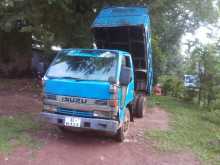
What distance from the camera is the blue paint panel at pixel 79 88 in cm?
781

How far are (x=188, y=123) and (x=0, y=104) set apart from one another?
5989 mm

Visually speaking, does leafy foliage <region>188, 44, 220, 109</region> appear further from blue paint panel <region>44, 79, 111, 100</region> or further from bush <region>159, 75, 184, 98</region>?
blue paint panel <region>44, 79, 111, 100</region>

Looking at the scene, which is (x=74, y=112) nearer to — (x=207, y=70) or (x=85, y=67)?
(x=85, y=67)

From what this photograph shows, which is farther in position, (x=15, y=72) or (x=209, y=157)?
(x=15, y=72)

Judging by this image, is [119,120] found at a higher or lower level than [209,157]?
higher

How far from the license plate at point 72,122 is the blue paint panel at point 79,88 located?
0.51m

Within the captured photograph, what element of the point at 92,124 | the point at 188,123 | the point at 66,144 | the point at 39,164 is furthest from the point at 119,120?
the point at 188,123

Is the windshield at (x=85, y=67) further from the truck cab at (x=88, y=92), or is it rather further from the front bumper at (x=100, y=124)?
the front bumper at (x=100, y=124)

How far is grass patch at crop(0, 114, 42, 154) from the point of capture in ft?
26.2

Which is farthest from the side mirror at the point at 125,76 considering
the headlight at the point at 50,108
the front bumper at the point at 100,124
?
the headlight at the point at 50,108

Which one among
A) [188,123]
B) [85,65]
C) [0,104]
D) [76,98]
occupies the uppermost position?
[85,65]

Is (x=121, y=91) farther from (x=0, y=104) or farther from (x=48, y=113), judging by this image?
(x=0, y=104)

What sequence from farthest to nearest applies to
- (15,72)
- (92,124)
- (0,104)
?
(15,72)
(0,104)
(92,124)

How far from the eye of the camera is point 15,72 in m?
17.5
